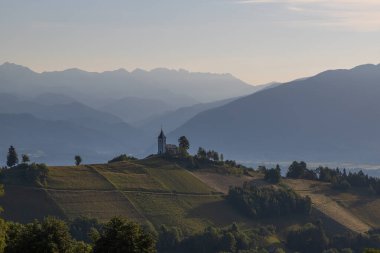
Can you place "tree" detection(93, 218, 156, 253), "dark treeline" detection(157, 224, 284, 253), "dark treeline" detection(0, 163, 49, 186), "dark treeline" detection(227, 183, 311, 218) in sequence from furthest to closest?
1. "dark treeline" detection(227, 183, 311, 218)
2. "dark treeline" detection(0, 163, 49, 186)
3. "dark treeline" detection(157, 224, 284, 253)
4. "tree" detection(93, 218, 156, 253)

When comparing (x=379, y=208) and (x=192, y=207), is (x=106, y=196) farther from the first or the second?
(x=379, y=208)

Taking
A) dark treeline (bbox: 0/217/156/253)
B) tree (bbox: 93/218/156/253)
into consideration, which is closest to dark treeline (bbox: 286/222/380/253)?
dark treeline (bbox: 0/217/156/253)

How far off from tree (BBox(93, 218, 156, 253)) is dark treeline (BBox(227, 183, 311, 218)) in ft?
370

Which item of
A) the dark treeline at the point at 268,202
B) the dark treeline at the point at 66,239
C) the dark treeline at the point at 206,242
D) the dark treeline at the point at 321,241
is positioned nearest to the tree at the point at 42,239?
the dark treeline at the point at 66,239

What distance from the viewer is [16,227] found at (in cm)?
8106

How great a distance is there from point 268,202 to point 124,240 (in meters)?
118

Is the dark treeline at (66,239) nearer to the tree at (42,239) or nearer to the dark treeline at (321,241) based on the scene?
the tree at (42,239)

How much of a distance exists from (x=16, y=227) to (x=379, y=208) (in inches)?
5179

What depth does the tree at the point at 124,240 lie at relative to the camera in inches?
2736

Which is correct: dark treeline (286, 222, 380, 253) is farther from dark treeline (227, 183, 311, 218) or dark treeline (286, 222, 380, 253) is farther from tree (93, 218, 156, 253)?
tree (93, 218, 156, 253)

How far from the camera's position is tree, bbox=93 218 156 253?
69.5 m

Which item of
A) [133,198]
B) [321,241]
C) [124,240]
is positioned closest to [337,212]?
[321,241]

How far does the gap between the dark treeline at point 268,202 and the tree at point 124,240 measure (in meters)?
113

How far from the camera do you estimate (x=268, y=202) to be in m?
185
